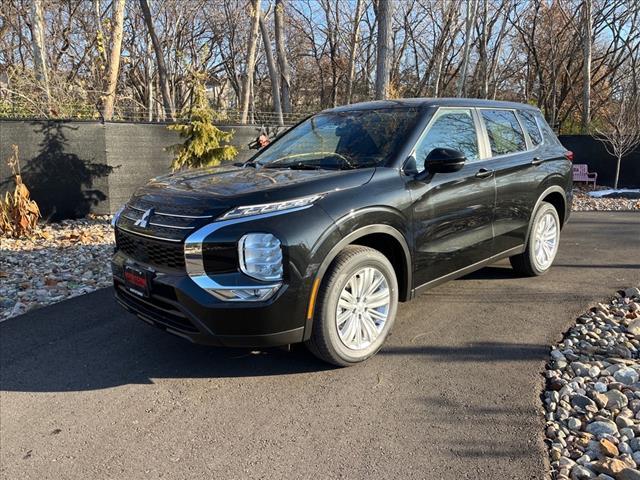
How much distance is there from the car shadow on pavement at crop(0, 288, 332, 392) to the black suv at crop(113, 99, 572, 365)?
44 cm

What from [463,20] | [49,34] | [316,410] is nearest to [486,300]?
[316,410]

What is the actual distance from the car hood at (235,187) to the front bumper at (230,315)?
474mm

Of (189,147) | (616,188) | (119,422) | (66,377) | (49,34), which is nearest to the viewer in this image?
(119,422)

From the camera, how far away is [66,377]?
3545 millimetres

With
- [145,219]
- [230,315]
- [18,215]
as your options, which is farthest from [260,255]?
[18,215]

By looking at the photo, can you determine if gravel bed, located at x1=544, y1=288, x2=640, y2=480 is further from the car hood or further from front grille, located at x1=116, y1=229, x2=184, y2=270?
front grille, located at x1=116, y1=229, x2=184, y2=270

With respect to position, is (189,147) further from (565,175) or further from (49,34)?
(49,34)

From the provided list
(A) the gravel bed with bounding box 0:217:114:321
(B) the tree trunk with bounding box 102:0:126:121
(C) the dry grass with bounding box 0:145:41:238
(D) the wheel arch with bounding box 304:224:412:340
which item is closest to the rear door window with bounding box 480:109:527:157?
(D) the wheel arch with bounding box 304:224:412:340

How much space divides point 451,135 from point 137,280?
2.76m

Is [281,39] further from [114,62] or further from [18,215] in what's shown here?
[18,215]

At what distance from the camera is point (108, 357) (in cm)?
382

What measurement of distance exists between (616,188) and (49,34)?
23.3m

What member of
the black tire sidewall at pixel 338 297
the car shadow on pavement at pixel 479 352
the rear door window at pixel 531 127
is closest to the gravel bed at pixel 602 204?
the rear door window at pixel 531 127

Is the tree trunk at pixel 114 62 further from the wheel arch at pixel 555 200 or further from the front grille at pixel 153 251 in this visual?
the wheel arch at pixel 555 200
